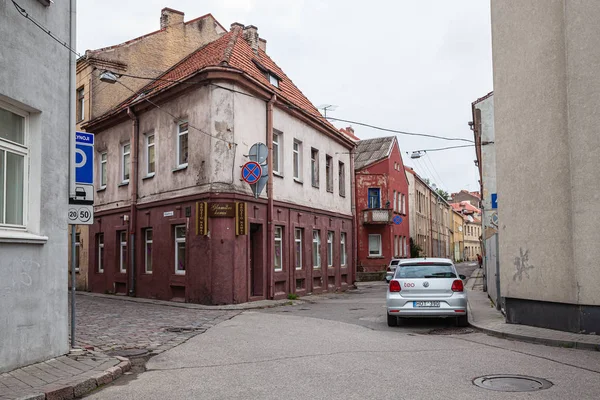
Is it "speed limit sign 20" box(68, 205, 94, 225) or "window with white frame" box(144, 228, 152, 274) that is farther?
"window with white frame" box(144, 228, 152, 274)

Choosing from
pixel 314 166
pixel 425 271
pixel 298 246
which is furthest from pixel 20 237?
pixel 314 166

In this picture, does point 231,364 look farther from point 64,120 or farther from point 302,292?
point 302,292

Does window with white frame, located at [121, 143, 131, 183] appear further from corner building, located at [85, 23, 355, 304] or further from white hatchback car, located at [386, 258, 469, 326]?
white hatchback car, located at [386, 258, 469, 326]

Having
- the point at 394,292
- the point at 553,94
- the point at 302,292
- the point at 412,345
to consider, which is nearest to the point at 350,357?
the point at 412,345

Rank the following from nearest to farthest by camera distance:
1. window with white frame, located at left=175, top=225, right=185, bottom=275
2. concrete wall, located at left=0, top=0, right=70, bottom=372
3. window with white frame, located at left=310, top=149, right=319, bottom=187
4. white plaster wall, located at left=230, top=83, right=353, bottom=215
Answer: concrete wall, located at left=0, top=0, right=70, bottom=372, white plaster wall, located at left=230, top=83, right=353, bottom=215, window with white frame, located at left=175, top=225, right=185, bottom=275, window with white frame, located at left=310, top=149, right=319, bottom=187

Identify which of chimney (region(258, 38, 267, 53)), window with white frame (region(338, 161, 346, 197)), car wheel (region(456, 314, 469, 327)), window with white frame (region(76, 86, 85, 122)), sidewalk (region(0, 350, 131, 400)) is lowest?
car wheel (region(456, 314, 469, 327))

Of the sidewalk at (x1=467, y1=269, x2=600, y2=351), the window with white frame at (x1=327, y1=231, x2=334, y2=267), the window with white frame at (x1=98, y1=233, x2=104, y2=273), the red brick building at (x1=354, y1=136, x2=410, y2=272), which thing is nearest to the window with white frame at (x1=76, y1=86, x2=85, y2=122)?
the window with white frame at (x1=98, y1=233, x2=104, y2=273)

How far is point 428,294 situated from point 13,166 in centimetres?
874

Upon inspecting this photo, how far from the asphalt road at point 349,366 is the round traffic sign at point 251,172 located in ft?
23.2

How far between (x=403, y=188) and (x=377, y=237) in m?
7.19

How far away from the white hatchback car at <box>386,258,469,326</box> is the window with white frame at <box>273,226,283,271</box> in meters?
9.01

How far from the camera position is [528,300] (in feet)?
39.8

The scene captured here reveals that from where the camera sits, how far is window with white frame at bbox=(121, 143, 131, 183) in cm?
2369

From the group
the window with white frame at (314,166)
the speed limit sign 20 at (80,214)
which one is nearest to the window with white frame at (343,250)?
the window with white frame at (314,166)
